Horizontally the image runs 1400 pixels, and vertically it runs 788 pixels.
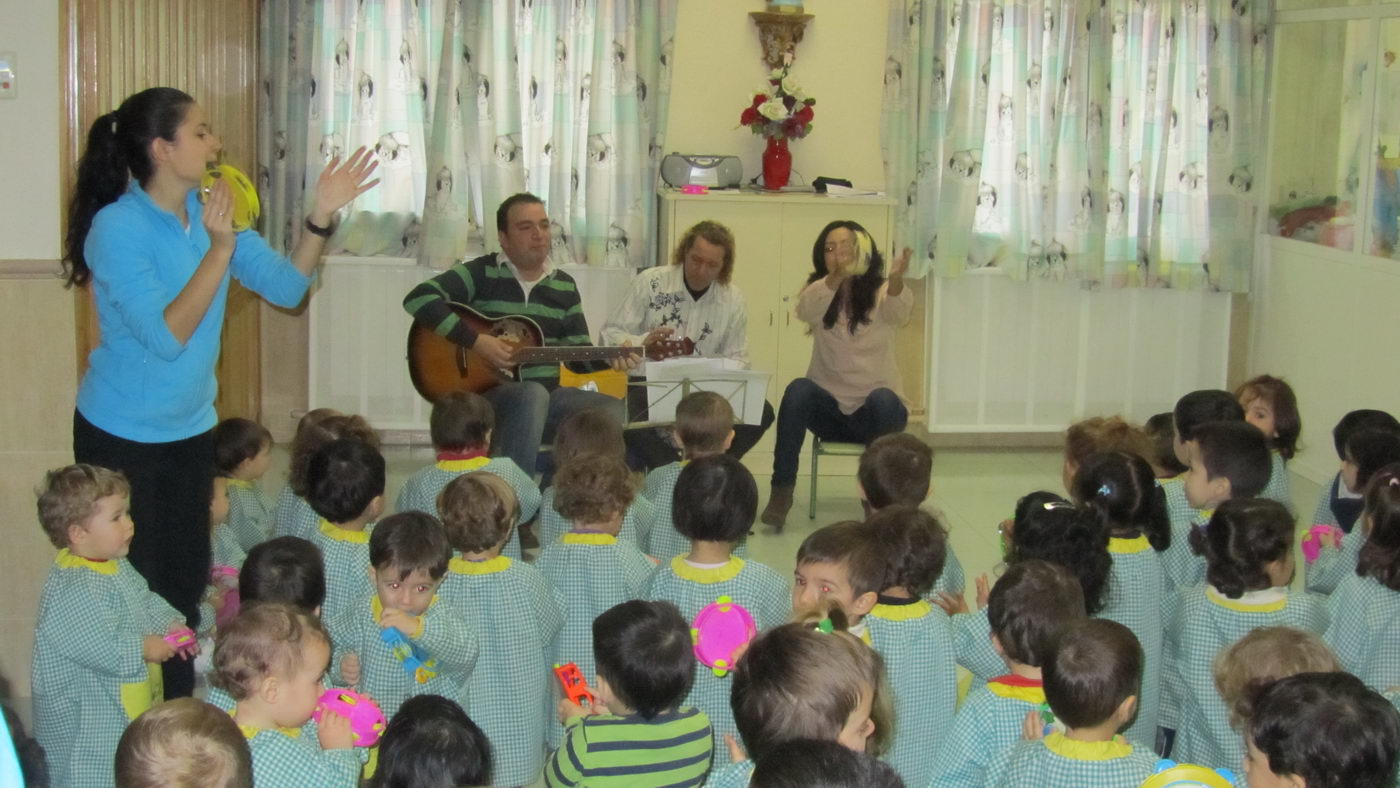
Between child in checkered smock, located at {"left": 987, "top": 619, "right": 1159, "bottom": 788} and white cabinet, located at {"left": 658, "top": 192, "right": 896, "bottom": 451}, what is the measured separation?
3848mm

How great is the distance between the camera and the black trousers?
2834 mm

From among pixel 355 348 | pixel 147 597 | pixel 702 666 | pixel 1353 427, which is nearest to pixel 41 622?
pixel 147 597

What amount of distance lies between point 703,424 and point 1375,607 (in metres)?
1.60

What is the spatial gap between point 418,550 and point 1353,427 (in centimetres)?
237

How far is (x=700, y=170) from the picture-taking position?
6.05m

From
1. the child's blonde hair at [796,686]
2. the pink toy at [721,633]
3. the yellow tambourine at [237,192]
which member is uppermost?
the yellow tambourine at [237,192]

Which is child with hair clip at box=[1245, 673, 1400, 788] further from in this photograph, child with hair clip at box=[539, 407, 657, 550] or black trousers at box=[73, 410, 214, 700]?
black trousers at box=[73, 410, 214, 700]

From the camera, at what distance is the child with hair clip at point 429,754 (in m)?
1.87

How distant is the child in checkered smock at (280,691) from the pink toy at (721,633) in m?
0.67

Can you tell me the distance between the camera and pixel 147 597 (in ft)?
9.12

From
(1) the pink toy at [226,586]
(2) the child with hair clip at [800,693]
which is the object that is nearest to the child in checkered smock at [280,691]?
(2) the child with hair clip at [800,693]

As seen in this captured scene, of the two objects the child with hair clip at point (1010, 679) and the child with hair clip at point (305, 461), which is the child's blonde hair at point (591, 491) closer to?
the child with hair clip at point (305, 461)

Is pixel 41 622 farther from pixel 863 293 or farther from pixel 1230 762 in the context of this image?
pixel 863 293

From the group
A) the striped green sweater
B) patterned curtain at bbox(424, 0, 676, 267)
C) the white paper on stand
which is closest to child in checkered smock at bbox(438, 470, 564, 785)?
the white paper on stand
